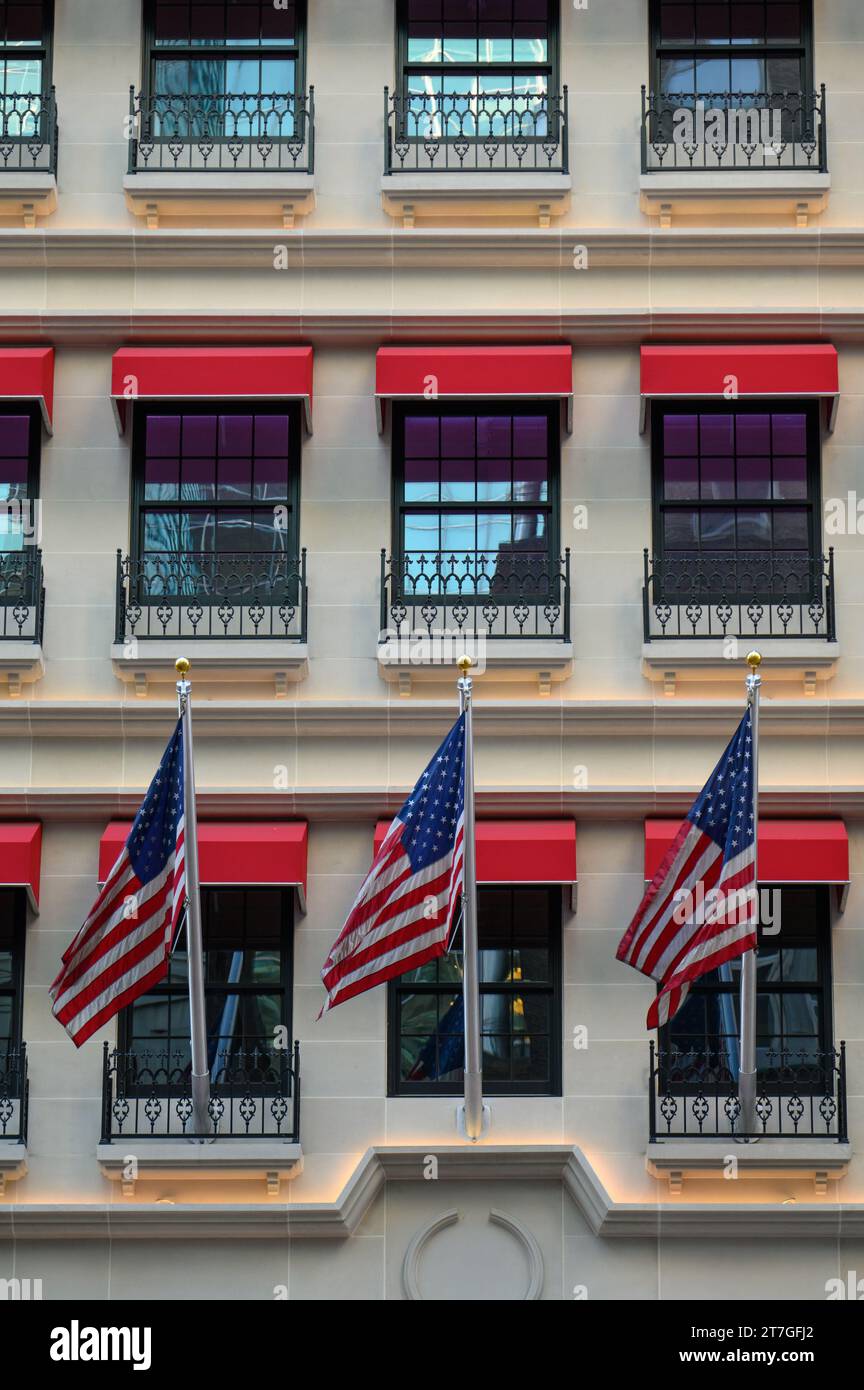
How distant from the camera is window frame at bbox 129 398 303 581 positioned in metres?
17.6

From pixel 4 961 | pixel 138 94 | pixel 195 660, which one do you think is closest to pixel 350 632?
pixel 195 660

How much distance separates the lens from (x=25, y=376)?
17406 millimetres

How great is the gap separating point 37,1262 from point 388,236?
873 cm

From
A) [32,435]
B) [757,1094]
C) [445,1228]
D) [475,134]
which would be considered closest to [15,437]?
[32,435]

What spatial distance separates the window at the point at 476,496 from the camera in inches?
688

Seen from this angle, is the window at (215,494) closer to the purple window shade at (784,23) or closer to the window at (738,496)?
the window at (738,496)

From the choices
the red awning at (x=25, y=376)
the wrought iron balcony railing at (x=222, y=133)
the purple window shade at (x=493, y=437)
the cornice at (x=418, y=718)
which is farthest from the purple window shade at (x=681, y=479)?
→ the red awning at (x=25, y=376)

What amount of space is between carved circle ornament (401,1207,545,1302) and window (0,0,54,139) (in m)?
9.72

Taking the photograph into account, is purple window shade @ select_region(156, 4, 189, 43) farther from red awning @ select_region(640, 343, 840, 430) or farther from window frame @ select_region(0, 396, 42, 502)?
red awning @ select_region(640, 343, 840, 430)

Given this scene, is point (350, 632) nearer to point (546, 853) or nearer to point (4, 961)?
point (546, 853)

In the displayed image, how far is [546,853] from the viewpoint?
16656 millimetres

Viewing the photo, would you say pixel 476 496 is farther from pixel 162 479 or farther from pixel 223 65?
pixel 223 65

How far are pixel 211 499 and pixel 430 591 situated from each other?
1992 mm

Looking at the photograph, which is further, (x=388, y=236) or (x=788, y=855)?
(x=388, y=236)
